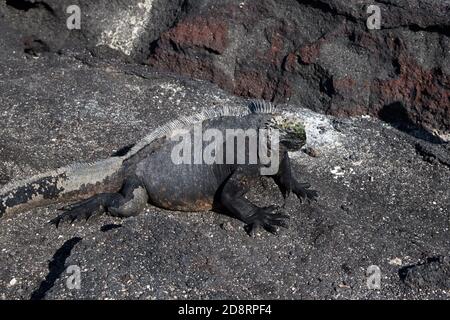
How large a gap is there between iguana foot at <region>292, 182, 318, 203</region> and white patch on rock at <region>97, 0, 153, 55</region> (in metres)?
2.14

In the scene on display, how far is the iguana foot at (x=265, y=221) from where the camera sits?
3.48m

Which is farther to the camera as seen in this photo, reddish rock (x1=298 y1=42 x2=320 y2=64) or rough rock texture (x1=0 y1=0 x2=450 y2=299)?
reddish rock (x1=298 y1=42 x2=320 y2=64)

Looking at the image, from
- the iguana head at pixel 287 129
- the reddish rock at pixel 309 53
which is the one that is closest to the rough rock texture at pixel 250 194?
the reddish rock at pixel 309 53

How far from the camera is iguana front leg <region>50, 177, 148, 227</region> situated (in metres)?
3.55

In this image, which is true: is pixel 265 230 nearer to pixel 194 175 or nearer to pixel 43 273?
pixel 194 175

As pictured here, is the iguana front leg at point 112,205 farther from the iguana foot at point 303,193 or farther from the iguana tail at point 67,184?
the iguana foot at point 303,193

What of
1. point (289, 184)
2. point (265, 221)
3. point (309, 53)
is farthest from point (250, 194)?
point (309, 53)

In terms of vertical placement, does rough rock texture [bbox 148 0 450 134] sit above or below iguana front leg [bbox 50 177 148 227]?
above

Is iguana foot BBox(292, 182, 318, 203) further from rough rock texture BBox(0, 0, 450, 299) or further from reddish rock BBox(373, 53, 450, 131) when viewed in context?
reddish rock BBox(373, 53, 450, 131)

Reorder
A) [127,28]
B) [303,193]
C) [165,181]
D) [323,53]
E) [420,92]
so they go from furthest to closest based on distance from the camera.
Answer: [127,28] < [323,53] < [420,92] < [303,193] < [165,181]

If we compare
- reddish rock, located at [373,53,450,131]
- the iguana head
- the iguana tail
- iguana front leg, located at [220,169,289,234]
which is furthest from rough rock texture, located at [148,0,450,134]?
the iguana tail

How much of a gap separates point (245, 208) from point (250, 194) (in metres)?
0.30

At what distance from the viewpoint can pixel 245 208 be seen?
3541mm

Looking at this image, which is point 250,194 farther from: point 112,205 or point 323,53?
point 323,53
